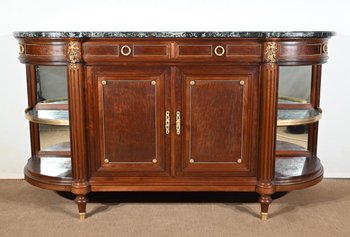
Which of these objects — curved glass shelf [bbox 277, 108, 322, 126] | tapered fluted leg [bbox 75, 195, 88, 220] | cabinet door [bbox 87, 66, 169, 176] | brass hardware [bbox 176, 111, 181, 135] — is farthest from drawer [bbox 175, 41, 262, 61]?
tapered fluted leg [bbox 75, 195, 88, 220]

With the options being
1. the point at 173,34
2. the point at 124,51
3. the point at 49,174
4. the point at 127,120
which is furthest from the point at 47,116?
the point at 173,34

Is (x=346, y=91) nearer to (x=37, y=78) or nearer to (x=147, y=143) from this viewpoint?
(x=147, y=143)

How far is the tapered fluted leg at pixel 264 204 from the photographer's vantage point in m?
2.30

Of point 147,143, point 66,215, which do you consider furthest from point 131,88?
point 66,215

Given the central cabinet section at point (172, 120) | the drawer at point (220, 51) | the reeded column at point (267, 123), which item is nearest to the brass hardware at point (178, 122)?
the central cabinet section at point (172, 120)

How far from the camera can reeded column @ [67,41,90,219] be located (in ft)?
7.20

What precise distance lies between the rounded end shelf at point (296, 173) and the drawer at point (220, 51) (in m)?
0.60

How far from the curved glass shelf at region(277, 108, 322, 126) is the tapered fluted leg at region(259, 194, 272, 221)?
36 centimetres

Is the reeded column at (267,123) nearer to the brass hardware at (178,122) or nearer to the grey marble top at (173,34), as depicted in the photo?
the grey marble top at (173,34)

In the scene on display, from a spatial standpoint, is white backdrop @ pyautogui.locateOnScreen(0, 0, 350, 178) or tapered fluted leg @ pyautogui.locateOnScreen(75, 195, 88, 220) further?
white backdrop @ pyautogui.locateOnScreen(0, 0, 350, 178)

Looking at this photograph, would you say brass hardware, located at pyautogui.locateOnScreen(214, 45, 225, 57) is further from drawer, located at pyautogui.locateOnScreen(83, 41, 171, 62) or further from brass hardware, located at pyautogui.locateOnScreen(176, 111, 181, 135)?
brass hardware, located at pyautogui.locateOnScreen(176, 111, 181, 135)
